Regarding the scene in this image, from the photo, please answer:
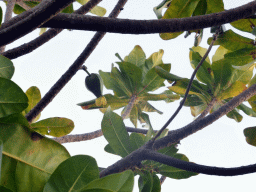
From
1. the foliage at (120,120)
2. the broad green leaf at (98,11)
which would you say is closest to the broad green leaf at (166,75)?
the foliage at (120,120)

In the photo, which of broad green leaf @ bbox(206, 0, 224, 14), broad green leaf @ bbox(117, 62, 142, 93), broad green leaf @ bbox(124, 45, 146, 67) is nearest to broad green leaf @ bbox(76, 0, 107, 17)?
broad green leaf @ bbox(124, 45, 146, 67)

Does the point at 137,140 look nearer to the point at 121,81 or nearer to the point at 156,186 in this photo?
the point at 156,186

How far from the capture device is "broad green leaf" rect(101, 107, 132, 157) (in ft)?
3.12

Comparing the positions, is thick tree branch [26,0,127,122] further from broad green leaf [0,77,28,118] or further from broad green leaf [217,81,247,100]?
broad green leaf [217,81,247,100]

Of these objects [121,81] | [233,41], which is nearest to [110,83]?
[121,81]

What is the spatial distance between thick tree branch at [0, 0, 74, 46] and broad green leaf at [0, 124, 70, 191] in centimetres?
20

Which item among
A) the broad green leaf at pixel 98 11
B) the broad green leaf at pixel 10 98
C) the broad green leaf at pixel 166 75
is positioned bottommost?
the broad green leaf at pixel 10 98

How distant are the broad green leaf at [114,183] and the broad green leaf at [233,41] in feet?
3.61

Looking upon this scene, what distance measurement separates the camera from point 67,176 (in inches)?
21.6

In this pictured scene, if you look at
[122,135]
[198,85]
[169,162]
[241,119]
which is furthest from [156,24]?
[241,119]

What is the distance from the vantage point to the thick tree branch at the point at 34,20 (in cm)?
52

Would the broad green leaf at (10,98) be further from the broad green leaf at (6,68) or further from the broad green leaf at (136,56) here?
the broad green leaf at (136,56)

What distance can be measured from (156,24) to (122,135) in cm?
50

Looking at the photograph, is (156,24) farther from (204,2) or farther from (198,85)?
(198,85)
